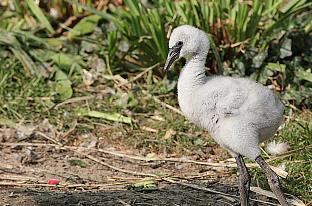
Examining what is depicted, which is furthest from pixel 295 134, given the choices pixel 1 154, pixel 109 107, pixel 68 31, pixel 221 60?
pixel 68 31

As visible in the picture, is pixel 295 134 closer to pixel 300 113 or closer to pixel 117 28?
pixel 300 113

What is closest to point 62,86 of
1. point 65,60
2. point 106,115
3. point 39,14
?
point 65,60

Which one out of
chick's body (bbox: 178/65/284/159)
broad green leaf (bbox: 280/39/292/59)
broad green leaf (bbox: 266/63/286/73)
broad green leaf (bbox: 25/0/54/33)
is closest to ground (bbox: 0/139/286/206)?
chick's body (bbox: 178/65/284/159)

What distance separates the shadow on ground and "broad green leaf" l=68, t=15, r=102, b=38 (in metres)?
2.05

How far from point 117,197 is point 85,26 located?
2.35 m

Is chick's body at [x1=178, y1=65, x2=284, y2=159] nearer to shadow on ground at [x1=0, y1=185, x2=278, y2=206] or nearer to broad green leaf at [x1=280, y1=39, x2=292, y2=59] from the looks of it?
shadow on ground at [x1=0, y1=185, x2=278, y2=206]

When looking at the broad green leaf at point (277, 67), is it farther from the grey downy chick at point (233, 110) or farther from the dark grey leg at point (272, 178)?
the dark grey leg at point (272, 178)

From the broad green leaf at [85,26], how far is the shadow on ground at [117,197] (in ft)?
6.72

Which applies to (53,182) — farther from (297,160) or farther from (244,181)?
(297,160)

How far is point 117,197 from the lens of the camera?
424 cm

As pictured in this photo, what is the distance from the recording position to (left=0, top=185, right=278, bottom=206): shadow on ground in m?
4.06

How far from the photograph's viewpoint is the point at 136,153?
511 centimetres

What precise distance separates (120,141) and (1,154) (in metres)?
0.74

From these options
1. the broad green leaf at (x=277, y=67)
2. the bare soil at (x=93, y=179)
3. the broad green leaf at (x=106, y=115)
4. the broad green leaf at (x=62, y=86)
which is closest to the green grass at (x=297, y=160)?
the bare soil at (x=93, y=179)
